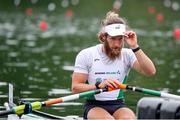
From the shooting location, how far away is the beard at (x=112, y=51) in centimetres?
1160

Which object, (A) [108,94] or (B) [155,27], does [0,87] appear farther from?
(B) [155,27]

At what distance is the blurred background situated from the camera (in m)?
19.8

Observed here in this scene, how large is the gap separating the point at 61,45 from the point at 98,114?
25.4m

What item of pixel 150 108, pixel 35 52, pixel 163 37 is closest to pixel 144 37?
pixel 163 37

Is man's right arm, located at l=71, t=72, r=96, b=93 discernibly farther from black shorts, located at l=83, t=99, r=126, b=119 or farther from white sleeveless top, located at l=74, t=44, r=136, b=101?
black shorts, located at l=83, t=99, r=126, b=119

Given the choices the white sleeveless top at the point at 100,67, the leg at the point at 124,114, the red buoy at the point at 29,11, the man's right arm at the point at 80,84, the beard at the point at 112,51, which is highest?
the red buoy at the point at 29,11

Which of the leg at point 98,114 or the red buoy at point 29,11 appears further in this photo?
the red buoy at point 29,11

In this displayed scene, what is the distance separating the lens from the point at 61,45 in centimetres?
3672

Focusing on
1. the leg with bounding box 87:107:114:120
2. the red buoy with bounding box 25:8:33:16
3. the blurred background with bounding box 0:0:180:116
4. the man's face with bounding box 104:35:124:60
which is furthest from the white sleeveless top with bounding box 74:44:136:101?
the red buoy with bounding box 25:8:33:16

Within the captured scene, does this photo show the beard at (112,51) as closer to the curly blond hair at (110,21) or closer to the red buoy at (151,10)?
the curly blond hair at (110,21)

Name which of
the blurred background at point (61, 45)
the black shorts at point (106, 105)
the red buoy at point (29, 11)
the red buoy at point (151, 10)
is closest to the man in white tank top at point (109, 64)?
the black shorts at point (106, 105)

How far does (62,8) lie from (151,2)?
1317cm

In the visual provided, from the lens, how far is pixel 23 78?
21.9 m

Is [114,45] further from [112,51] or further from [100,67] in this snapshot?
[100,67]
